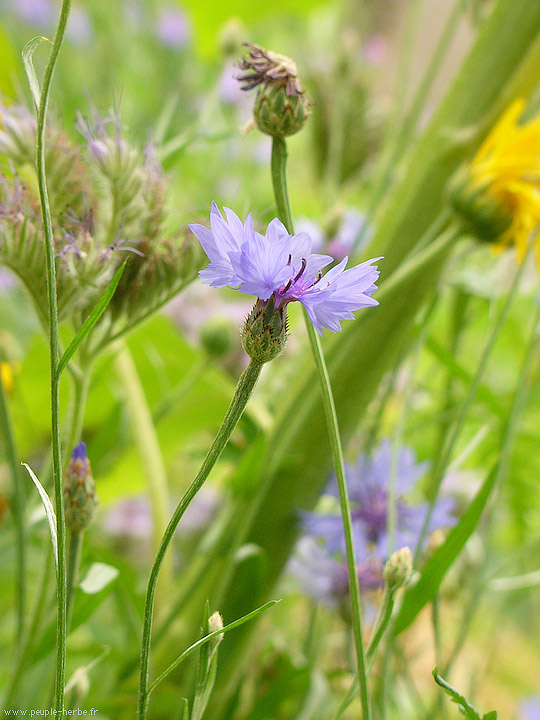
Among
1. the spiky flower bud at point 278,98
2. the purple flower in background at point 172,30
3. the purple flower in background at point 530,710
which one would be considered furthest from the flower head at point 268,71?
the purple flower in background at point 172,30

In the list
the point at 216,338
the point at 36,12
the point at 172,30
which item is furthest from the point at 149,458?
the point at 36,12

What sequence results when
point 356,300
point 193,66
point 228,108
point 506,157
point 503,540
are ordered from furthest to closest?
point 193,66 → point 228,108 → point 503,540 → point 506,157 → point 356,300

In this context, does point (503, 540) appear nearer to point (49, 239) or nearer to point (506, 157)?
point (506, 157)

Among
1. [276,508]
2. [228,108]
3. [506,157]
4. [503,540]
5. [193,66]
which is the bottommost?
[503,540]

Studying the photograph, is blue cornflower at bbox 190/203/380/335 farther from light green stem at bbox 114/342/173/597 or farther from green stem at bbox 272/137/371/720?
light green stem at bbox 114/342/173/597

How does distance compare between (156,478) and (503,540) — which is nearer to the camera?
(156,478)

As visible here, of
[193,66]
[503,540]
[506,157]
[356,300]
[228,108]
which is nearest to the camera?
[356,300]

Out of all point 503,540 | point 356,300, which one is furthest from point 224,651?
point 503,540
